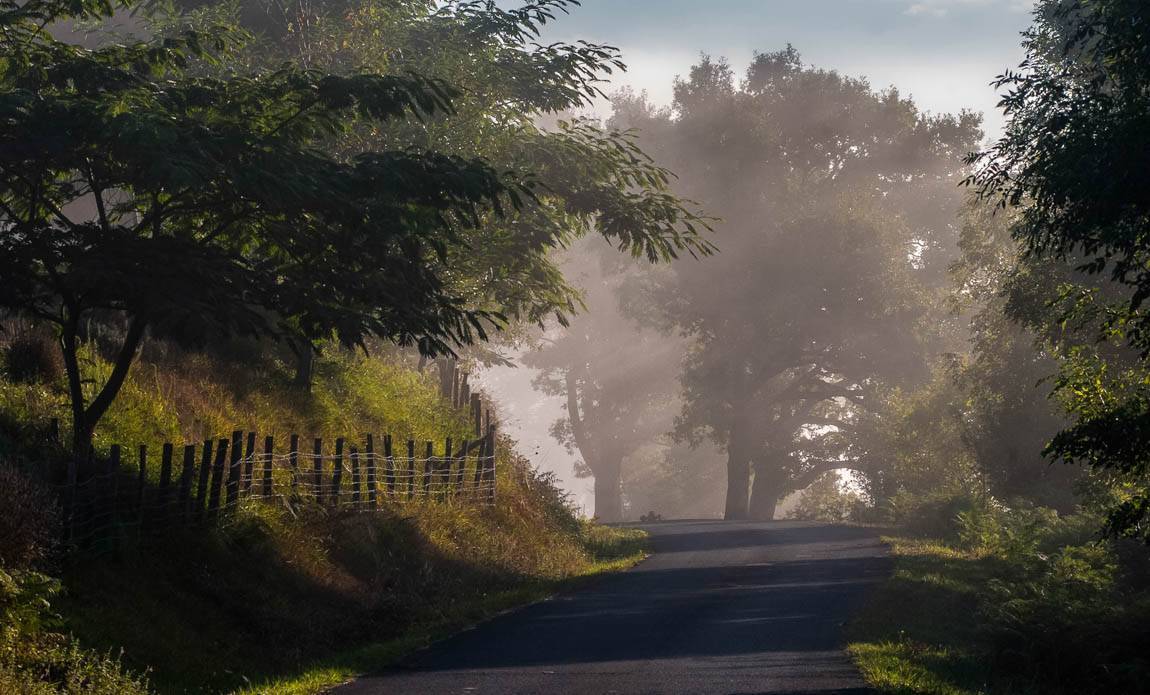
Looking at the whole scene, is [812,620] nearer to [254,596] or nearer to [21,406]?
[254,596]

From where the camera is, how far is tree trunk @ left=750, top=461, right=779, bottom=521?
6844 centimetres

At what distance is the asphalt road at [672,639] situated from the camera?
12523 mm

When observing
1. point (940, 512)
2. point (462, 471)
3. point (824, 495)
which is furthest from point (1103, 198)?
point (824, 495)

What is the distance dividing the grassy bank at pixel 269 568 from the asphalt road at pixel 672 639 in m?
0.86

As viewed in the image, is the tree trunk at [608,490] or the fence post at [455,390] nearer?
the fence post at [455,390]

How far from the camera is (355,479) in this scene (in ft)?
69.4

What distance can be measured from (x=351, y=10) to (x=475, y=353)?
3401 cm

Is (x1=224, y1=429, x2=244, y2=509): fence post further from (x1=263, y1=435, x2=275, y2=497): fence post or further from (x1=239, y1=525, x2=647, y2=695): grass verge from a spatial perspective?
(x1=239, y1=525, x2=647, y2=695): grass verge

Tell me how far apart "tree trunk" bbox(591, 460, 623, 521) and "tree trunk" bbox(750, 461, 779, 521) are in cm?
1688

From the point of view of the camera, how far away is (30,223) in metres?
14.3

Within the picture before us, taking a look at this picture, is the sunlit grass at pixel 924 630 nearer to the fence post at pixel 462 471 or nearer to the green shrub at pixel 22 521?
the green shrub at pixel 22 521

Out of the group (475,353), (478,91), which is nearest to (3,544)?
(478,91)

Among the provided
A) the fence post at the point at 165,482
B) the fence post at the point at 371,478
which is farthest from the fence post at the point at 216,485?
the fence post at the point at 371,478

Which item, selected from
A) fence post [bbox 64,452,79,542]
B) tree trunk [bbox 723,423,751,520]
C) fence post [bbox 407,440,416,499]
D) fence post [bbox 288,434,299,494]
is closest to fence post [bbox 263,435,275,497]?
fence post [bbox 288,434,299,494]
